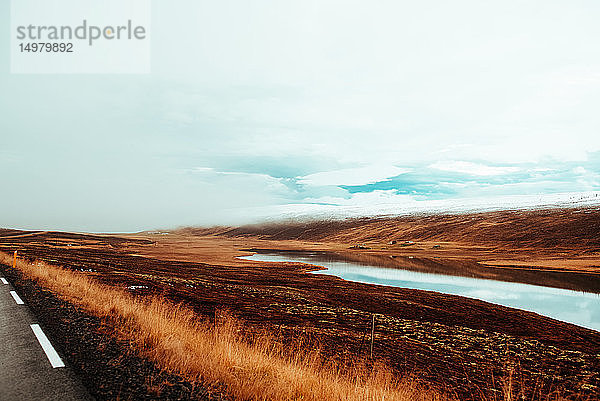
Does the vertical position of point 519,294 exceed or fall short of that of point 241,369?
it falls short

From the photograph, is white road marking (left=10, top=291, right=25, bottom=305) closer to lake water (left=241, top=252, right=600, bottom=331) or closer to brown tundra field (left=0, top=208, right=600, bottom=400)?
brown tundra field (left=0, top=208, right=600, bottom=400)

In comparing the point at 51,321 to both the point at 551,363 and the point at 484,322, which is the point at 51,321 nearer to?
the point at 551,363

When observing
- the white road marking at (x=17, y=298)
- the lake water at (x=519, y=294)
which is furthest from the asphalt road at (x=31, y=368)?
the lake water at (x=519, y=294)

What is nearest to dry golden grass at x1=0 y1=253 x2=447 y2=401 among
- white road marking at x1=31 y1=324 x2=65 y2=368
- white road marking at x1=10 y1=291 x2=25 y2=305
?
white road marking at x1=31 y1=324 x2=65 y2=368

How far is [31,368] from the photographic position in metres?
6.99

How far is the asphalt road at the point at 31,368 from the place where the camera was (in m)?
5.89

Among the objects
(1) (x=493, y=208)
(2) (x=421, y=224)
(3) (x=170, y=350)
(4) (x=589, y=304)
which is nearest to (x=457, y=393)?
(3) (x=170, y=350)

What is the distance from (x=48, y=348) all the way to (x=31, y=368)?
1.16 meters

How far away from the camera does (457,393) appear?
10305 mm

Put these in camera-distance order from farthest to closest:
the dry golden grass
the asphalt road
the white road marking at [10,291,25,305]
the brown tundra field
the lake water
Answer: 1. the lake water
2. the white road marking at [10,291,25,305]
3. the brown tundra field
4. the dry golden grass
5. the asphalt road

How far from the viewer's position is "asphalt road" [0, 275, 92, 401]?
5.89 m

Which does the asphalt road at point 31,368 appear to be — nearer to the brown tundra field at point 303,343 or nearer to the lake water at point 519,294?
the brown tundra field at point 303,343

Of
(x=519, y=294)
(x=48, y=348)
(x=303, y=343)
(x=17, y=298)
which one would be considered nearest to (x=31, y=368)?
(x=48, y=348)

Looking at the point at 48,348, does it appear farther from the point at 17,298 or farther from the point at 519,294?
the point at 519,294
